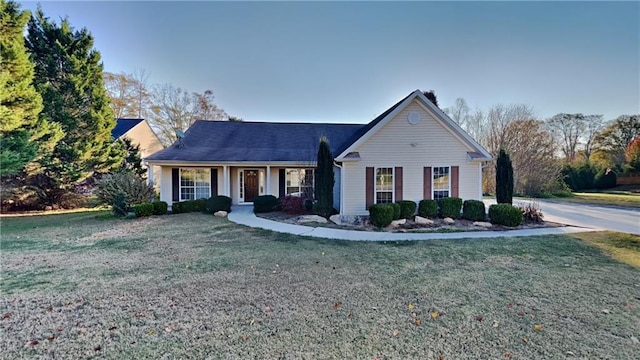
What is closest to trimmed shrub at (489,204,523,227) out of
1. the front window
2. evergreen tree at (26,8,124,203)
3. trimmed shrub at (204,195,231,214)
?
the front window

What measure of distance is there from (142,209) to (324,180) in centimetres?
855

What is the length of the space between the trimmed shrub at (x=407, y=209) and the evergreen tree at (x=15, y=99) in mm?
17372

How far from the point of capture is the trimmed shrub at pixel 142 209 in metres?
12.5

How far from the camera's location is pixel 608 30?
13.7 metres

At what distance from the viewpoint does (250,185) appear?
56.3ft

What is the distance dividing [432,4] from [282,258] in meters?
13.8

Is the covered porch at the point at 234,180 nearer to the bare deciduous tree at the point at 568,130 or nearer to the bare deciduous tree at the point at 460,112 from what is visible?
the bare deciduous tree at the point at 460,112

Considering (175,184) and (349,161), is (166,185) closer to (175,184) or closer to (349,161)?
(175,184)

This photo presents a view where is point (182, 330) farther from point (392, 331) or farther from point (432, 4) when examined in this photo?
point (432, 4)

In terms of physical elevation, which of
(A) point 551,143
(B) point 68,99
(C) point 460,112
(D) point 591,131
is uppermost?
(C) point 460,112

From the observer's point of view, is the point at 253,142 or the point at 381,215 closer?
the point at 381,215

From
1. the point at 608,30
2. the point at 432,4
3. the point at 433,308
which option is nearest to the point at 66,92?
the point at 432,4

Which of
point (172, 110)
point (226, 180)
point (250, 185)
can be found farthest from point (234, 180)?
point (172, 110)

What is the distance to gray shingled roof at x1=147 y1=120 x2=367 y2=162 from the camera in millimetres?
15502
